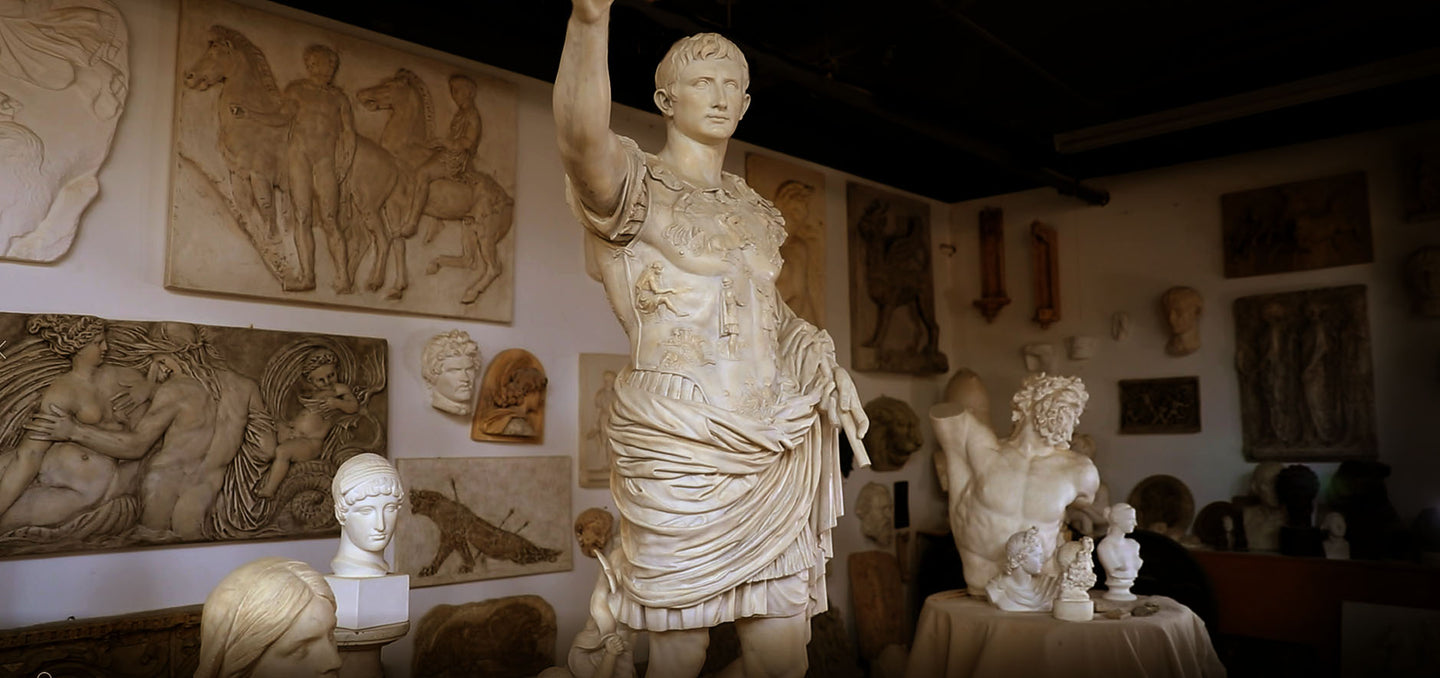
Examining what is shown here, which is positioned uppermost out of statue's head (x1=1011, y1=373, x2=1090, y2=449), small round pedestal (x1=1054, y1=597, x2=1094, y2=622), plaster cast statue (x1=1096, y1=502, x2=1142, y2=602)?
statue's head (x1=1011, y1=373, x2=1090, y2=449)

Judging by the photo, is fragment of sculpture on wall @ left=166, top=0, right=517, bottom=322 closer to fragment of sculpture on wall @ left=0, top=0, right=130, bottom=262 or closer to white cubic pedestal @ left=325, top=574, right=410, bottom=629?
fragment of sculpture on wall @ left=0, top=0, right=130, bottom=262

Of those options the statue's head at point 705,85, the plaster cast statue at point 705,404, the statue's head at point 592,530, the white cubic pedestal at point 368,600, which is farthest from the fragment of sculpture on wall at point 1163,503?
the white cubic pedestal at point 368,600

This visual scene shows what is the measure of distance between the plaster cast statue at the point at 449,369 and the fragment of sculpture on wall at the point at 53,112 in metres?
1.40

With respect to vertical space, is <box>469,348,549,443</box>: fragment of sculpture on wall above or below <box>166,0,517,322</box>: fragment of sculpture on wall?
below

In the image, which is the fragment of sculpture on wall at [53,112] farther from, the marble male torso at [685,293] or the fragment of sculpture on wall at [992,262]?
the fragment of sculpture on wall at [992,262]

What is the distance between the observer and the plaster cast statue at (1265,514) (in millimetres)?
5680

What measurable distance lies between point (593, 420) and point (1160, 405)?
12.7 feet

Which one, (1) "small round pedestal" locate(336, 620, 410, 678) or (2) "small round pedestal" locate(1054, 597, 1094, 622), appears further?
(2) "small round pedestal" locate(1054, 597, 1094, 622)

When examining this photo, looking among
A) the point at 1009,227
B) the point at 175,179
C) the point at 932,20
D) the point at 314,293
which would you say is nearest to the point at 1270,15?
the point at 932,20

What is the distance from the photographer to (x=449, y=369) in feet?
14.2

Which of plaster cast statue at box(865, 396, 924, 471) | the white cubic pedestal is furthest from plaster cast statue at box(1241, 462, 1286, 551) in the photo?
the white cubic pedestal

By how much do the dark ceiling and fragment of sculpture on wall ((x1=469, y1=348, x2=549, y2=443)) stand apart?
4.88 feet

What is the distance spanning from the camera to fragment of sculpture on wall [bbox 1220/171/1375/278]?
5832mm

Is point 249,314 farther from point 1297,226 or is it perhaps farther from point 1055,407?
point 1297,226
